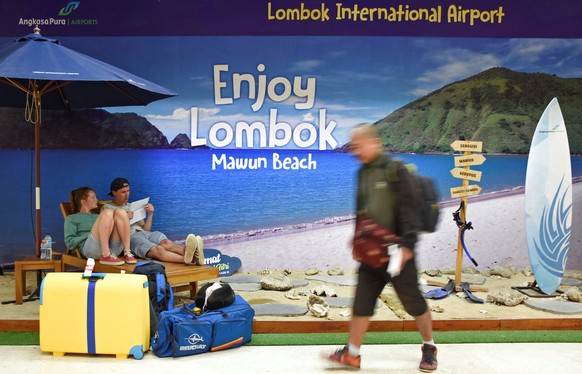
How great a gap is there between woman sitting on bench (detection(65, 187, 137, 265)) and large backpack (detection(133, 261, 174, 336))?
61 centimetres

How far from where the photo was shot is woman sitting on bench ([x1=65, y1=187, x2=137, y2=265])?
6.04 m

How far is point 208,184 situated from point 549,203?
3567mm

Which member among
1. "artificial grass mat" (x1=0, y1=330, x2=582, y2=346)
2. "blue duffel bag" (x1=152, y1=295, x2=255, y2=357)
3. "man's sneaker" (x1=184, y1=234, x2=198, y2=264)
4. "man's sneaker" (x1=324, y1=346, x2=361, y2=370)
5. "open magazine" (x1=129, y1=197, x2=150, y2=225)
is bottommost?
"artificial grass mat" (x1=0, y1=330, x2=582, y2=346)

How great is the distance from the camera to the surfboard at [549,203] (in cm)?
662

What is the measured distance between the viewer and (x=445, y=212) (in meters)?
7.93

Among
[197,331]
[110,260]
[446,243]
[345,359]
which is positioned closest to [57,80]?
[110,260]

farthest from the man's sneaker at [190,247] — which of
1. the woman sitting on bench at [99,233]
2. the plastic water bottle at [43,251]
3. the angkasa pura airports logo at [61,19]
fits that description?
the angkasa pura airports logo at [61,19]

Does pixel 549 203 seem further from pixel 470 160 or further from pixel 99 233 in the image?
pixel 99 233

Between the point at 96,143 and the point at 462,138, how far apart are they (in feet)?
13.5

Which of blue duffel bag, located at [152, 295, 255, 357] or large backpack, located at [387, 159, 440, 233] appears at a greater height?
large backpack, located at [387, 159, 440, 233]

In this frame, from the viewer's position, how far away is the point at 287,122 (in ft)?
25.5

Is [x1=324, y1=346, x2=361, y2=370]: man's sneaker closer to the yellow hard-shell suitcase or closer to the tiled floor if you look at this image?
the tiled floor

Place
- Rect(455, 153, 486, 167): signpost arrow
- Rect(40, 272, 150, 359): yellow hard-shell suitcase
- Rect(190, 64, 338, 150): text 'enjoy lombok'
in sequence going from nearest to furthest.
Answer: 1. Rect(40, 272, 150, 359): yellow hard-shell suitcase
2. Rect(455, 153, 486, 167): signpost arrow
3. Rect(190, 64, 338, 150): text 'enjoy lombok'

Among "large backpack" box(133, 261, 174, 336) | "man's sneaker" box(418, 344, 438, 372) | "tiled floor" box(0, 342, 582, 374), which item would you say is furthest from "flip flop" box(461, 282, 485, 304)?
"large backpack" box(133, 261, 174, 336)
